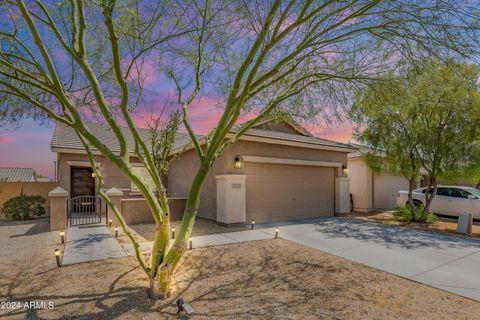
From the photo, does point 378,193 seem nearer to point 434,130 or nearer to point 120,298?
point 434,130

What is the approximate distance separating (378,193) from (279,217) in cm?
808

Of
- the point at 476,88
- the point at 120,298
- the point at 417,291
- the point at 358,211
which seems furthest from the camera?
the point at 358,211

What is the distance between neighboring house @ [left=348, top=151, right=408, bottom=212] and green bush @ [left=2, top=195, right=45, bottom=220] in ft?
→ 53.2

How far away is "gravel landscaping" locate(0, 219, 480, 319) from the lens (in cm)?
421

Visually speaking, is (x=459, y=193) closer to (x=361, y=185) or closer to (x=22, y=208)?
(x=361, y=185)

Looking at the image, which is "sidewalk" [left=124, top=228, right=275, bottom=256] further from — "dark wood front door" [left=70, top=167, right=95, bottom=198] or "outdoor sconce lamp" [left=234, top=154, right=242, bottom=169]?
"dark wood front door" [left=70, top=167, right=95, bottom=198]

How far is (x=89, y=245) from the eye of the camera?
768 centimetres

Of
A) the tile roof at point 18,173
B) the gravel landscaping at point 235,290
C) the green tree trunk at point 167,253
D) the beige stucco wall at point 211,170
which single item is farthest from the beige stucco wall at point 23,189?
the tile roof at point 18,173

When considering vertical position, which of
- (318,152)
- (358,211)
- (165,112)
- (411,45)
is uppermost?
(411,45)

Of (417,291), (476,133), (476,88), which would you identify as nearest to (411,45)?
(417,291)

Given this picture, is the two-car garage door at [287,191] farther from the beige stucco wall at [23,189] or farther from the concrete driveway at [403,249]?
the beige stucco wall at [23,189]

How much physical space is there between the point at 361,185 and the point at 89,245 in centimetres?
1396

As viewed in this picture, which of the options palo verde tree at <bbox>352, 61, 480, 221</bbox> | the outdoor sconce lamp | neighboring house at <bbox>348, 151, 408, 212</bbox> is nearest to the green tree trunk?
palo verde tree at <bbox>352, 61, 480, 221</bbox>

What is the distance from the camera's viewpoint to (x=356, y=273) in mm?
5918
